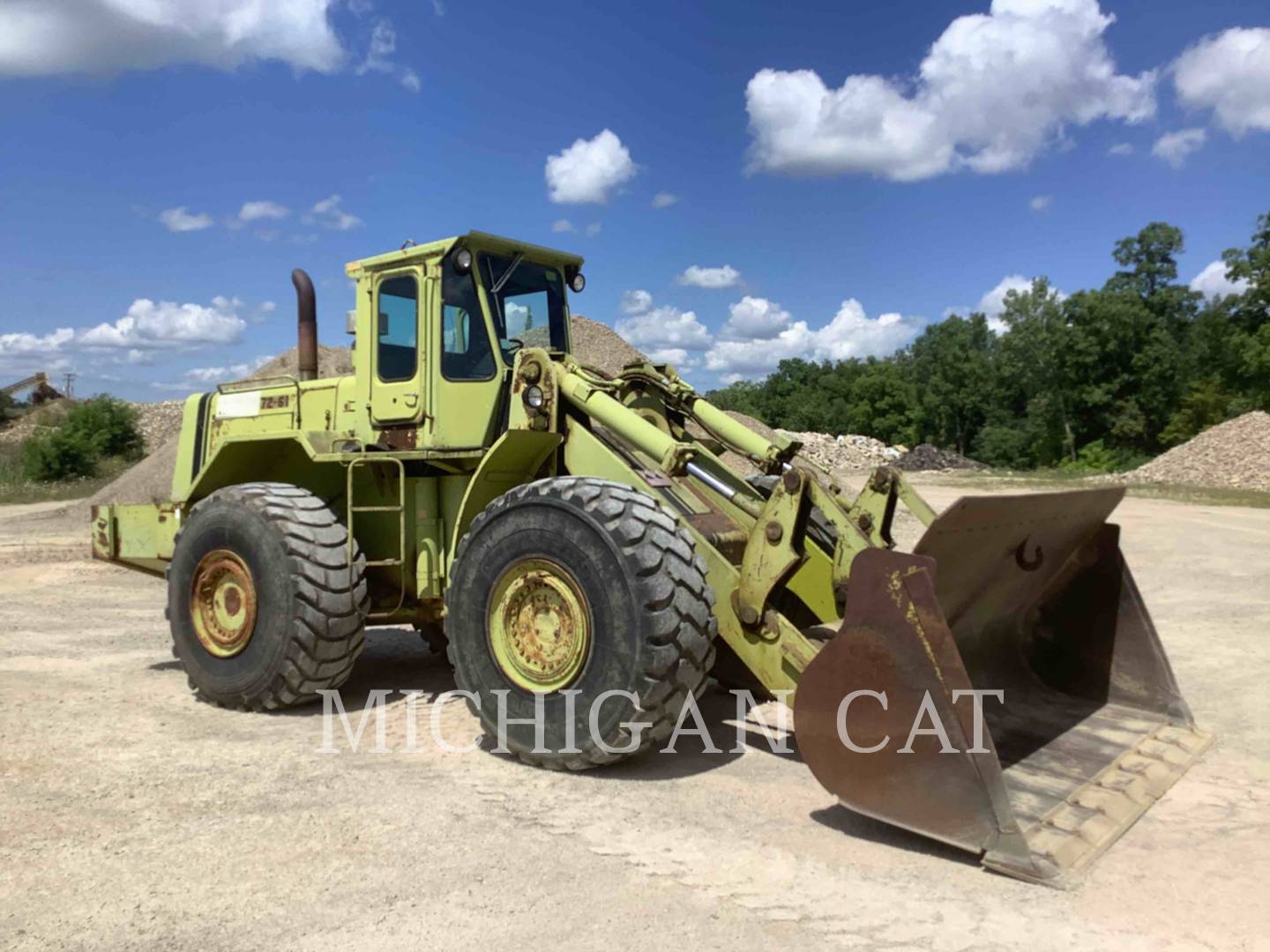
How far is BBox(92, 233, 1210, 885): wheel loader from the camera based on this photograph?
4043mm

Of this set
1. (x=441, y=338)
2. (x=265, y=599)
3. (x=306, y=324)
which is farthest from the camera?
(x=306, y=324)

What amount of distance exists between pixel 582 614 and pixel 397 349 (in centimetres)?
264

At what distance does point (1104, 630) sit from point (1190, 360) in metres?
52.4

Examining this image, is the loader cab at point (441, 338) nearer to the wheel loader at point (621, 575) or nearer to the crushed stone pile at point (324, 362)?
the wheel loader at point (621, 575)

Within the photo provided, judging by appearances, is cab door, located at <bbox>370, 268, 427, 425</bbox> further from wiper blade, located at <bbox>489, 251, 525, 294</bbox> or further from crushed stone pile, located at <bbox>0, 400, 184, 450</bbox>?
crushed stone pile, located at <bbox>0, 400, 184, 450</bbox>

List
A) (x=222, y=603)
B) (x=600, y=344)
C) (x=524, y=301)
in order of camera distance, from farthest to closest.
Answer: (x=600, y=344)
(x=524, y=301)
(x=222, y=603)

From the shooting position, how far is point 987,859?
12.3 ft

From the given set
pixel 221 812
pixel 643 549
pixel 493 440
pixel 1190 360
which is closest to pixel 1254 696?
pixel 643 549

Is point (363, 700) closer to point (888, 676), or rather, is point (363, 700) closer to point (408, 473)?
point (408, 473)

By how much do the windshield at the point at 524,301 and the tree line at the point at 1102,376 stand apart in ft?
143

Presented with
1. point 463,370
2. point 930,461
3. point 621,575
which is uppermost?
point 463,370

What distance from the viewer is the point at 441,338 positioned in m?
6.40

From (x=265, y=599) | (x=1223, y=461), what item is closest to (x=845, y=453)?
(x=1223, y=461)

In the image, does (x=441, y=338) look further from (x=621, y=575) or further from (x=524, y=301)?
(x=621, y=575)
